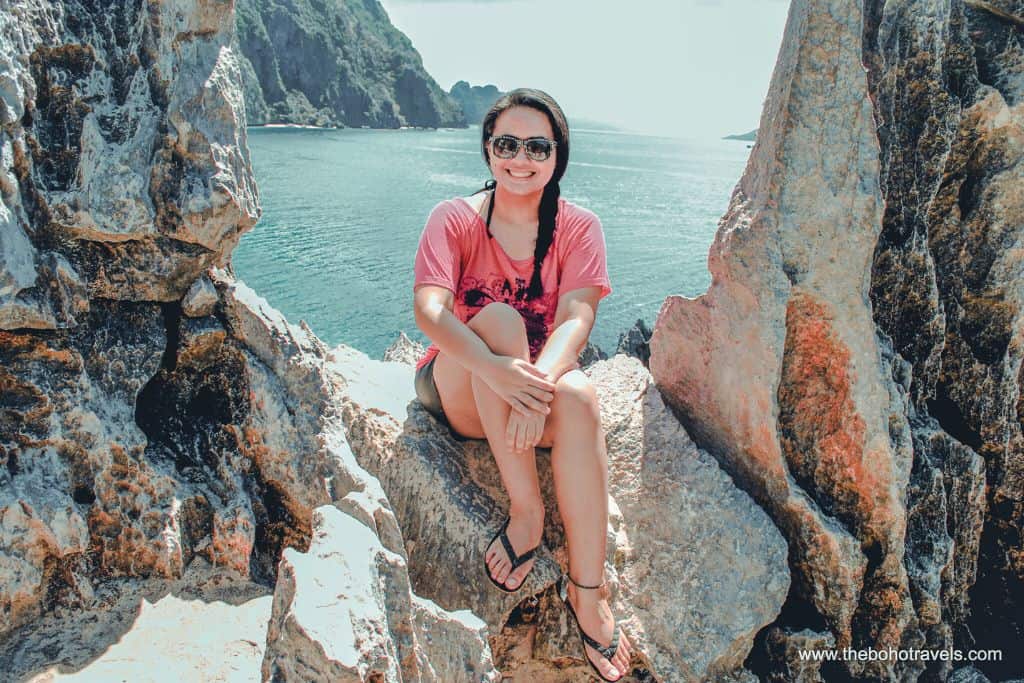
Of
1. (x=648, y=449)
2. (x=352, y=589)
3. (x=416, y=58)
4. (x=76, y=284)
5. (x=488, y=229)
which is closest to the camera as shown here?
(x=352, y=589)

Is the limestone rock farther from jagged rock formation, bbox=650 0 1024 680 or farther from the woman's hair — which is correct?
the woman's hair

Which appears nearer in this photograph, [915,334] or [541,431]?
[541,431]

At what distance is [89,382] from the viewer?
237cm

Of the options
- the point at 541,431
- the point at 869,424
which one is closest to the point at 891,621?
the point at 869,424

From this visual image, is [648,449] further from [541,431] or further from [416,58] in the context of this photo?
[416,58]

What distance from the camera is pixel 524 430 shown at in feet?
8.00

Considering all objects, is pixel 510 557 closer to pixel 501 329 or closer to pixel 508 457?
pixel 508 457

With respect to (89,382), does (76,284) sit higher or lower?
higher

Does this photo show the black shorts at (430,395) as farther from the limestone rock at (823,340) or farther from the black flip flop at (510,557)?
the limestone rock at (823,340)

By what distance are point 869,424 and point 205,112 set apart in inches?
103

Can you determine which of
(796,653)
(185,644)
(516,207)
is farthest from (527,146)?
(796,653)

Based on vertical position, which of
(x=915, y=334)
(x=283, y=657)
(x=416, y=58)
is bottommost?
(x=283, y=657)

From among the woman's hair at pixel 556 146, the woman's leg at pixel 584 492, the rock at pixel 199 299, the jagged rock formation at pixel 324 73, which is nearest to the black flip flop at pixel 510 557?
the woman's leg at pixel 584 492

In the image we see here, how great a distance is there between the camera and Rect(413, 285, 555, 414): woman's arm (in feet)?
7.95
